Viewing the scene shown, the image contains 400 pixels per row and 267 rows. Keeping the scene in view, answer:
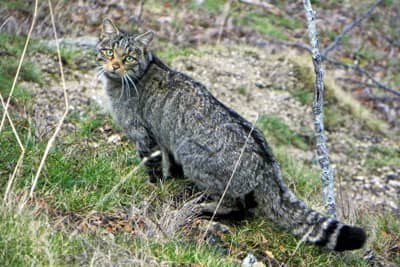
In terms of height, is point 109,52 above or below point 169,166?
above

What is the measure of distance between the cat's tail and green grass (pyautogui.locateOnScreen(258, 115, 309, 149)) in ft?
10.6

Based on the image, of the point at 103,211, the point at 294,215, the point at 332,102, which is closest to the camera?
the point at 103,211

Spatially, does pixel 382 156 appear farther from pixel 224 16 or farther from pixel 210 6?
pixel 210 6

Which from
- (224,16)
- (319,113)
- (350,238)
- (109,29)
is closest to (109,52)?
(109,29)

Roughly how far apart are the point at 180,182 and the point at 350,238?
1.64 metres

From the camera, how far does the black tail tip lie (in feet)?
16.0

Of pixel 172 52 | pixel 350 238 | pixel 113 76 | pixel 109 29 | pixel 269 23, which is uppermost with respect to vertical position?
pixel 109 29

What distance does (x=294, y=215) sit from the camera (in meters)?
5.41

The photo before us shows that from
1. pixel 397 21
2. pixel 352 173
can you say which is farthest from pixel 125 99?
pixel 397 21

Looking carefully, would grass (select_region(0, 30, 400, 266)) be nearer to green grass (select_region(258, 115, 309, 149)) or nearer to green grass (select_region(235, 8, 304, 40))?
green grass (select_region(258, 115, 309, 149))

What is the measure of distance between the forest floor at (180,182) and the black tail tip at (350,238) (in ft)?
1.34

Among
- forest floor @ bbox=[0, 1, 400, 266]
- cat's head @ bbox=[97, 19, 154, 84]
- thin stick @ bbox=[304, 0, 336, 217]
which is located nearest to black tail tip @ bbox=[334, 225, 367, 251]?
forest floor @ bbox=[0, 1, 400, 266]

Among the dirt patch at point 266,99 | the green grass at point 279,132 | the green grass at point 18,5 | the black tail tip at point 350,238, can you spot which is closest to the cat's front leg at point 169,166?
the black tail tip at point 350,238

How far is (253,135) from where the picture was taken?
→ 5.58 m
